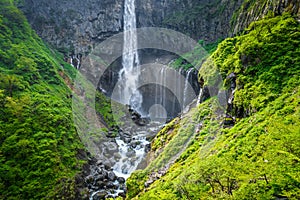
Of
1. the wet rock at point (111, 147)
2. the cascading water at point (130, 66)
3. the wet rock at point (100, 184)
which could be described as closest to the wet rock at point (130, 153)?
the wet rock at point (111, 147)

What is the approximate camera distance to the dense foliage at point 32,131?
68.1 feet

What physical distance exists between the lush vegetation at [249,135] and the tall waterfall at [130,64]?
2851 centimetres

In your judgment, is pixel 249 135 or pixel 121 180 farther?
pixel 121 180

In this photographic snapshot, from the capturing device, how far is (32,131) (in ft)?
78.5

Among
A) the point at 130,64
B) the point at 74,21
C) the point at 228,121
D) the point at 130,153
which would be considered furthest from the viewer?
the point at 130,64

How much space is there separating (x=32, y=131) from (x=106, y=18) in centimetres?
4063

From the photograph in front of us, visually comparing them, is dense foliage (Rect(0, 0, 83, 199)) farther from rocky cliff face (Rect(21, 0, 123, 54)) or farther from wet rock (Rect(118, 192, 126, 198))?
rocky cliff face (Rect(21, 0, 123, 54))

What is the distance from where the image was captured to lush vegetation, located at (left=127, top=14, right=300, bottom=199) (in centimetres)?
944

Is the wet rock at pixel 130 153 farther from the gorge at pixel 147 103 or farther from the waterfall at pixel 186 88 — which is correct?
the waterfall at pixel 186 88

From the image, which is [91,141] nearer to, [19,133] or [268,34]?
[19,133]

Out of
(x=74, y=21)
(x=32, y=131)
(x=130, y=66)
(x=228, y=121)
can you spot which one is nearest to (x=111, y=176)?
(x=32, y=131)

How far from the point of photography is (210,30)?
55.8m

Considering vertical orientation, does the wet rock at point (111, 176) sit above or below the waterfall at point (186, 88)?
below

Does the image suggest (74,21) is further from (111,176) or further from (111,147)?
(111,176)
